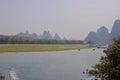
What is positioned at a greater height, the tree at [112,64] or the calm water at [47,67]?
the tree at [112,64]

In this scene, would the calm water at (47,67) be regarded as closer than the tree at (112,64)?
No

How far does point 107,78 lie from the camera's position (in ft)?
68.5

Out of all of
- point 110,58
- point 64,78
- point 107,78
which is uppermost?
point 110,58

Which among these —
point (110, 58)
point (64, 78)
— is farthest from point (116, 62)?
point (64, 78)

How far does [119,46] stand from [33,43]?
170 metres

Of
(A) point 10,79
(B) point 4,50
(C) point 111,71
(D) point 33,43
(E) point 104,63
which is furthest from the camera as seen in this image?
(D) point 33,43

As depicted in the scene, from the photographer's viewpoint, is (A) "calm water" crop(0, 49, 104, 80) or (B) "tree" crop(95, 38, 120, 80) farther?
(A) "calm water" crop(0, 49, 104, 80)

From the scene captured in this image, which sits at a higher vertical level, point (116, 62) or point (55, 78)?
point (116, 62)

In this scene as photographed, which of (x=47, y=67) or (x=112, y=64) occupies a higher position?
(x=112, y=64)

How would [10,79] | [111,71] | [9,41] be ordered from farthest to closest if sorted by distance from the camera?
[9,41] → [10,79] → [111,71]

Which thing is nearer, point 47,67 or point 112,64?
point 112,64

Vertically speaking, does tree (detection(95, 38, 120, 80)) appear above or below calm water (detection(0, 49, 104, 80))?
above

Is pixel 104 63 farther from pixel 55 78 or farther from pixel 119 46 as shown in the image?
pixel 55 78

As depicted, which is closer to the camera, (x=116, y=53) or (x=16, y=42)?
(x=116, y=53)
